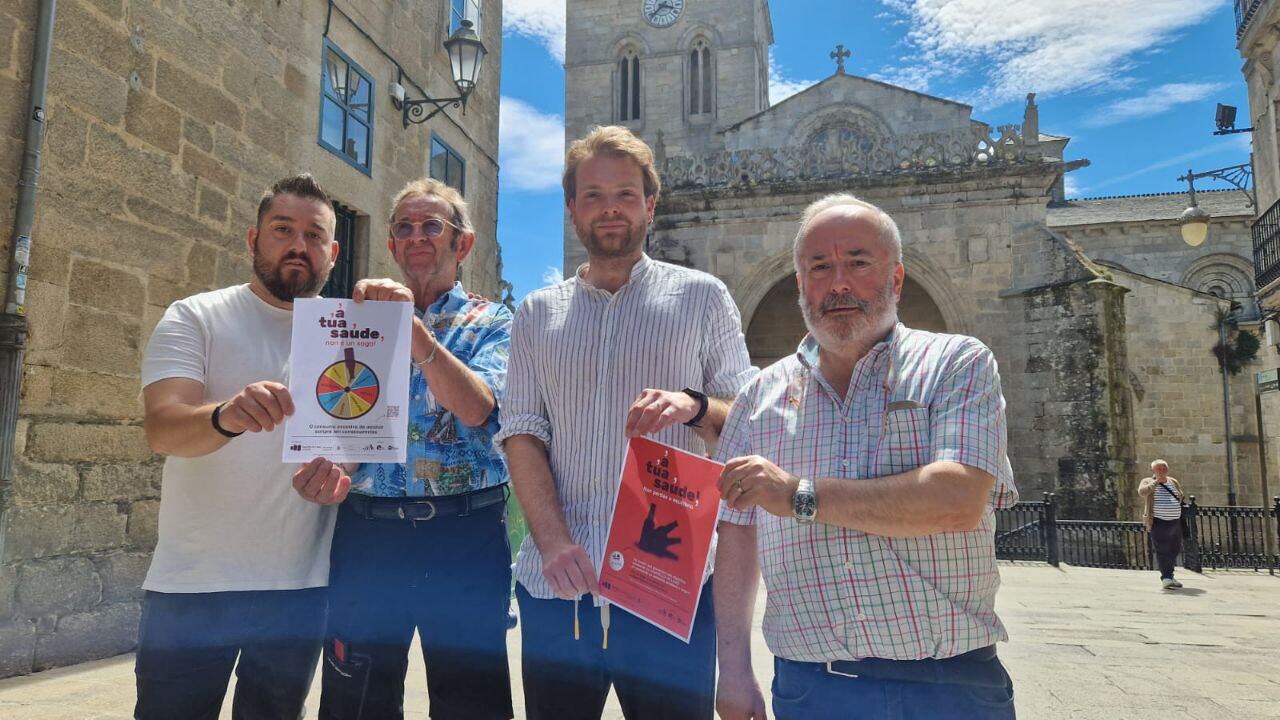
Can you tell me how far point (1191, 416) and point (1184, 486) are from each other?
1.90 m

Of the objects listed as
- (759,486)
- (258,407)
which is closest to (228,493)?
(258,407)

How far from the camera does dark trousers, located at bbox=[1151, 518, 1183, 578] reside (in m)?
10.2

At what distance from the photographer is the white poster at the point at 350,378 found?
2.10 metres

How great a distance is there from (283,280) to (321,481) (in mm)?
692

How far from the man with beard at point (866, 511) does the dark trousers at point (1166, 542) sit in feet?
34.9

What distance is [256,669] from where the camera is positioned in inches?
87.9

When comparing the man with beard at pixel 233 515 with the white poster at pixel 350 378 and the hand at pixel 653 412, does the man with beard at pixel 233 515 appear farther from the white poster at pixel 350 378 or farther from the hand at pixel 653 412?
the hand at pixel 653 412

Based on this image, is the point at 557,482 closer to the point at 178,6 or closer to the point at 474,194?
the point at 178,6

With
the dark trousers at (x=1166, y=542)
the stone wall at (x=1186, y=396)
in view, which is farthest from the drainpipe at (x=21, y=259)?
the stone wall at (x=1186, y=396)

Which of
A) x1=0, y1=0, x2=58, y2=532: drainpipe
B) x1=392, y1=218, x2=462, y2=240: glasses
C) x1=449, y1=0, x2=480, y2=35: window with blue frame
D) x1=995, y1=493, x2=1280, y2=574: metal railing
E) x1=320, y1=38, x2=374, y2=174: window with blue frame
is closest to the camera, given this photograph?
x1=392, y1=218, x2=462, y2=240: glasses

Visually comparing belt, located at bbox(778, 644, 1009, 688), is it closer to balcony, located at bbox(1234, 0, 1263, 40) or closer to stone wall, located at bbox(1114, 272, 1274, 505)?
balcony, located at bbox(1234, 0, 1263, 40)

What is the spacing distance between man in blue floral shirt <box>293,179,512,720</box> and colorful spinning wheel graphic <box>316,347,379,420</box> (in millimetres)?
167

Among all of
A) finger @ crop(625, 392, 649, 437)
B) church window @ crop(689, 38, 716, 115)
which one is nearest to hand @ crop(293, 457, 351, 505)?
finger @ crop(625, 392, 649, 437)

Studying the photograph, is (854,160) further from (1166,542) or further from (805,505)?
(805,505)
